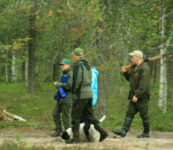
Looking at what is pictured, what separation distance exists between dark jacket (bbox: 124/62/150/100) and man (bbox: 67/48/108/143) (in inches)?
55.7

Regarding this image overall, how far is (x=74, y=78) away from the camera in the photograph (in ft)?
23.0

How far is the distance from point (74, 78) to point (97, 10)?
373 centimetres

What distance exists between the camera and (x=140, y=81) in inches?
312

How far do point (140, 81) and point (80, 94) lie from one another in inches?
69.5

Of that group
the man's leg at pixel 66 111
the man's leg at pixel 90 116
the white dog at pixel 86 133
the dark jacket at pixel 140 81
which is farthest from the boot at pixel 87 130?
the dark jacket at pixel 140 81

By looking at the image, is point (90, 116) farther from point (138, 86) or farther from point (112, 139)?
point (138, 86)

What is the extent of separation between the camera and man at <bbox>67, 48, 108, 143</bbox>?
Answer: 22.9ft

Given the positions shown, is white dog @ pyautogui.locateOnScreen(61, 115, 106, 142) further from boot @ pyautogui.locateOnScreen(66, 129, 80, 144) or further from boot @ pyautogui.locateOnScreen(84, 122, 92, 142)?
boot @ pyautogui.locateOnScreen(66, 129, 80, 144)

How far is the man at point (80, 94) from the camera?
697 cm

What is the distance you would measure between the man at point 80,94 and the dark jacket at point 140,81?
55.7 inches

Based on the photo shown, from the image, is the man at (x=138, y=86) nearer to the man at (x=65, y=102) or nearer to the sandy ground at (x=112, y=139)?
the sandy ground at (x=112, y=139)

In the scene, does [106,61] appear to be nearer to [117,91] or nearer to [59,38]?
[117,91]

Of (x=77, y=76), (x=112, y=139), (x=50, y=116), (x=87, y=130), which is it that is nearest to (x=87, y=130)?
(x=87, y=130)

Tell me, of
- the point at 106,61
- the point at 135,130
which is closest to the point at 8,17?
the point at 106,61
